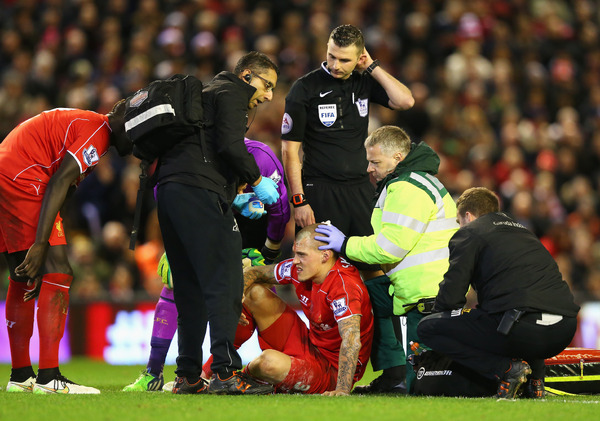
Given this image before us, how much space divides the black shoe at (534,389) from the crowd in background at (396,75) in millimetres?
5876

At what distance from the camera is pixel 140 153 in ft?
19.2

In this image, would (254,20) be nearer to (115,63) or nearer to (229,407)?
(115,63)

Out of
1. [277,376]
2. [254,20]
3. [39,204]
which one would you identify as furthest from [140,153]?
[254,20]

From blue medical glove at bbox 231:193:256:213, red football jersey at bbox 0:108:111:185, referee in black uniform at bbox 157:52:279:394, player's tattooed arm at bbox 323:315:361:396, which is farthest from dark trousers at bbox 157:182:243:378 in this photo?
blue medical glove at bbox 231:193:256:213

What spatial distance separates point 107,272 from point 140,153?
6248mm

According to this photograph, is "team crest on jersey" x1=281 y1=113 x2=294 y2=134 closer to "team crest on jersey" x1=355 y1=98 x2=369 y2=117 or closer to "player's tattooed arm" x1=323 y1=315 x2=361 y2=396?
"team crest on jersey" x1=355 y1=98 x2=369 y2=117

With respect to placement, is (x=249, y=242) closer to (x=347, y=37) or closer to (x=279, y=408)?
(x=347, y=37)

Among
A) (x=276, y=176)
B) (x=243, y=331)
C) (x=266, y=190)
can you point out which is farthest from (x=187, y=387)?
(x=276, y=176)

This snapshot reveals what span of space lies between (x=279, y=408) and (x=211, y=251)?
1131 millimetres

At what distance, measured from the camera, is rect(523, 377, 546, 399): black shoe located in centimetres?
603

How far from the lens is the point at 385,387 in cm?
679

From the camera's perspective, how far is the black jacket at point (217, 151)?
5.67 meters

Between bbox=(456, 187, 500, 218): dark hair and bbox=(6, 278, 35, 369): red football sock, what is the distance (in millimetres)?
3194

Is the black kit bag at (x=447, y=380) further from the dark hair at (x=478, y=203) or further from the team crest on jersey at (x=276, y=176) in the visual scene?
the team crest on jersey at (x=276, y=176)
